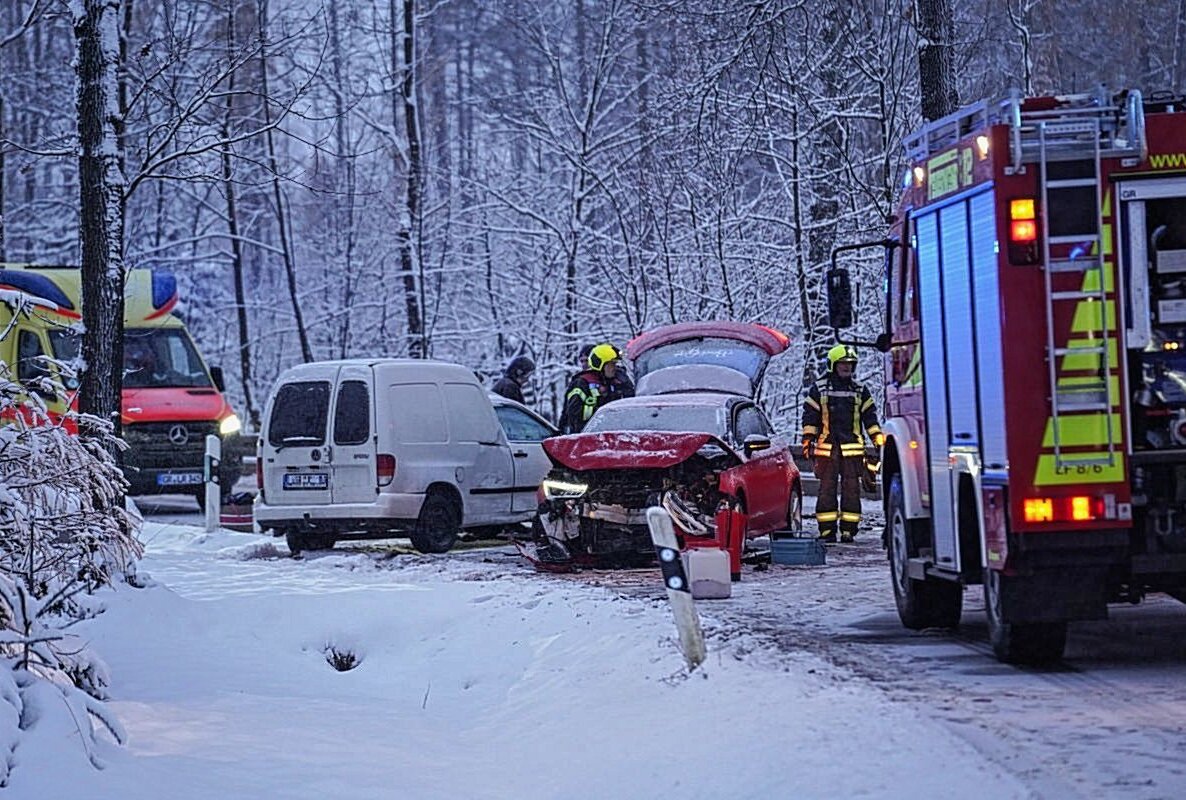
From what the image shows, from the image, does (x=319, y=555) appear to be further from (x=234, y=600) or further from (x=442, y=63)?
(x=442, y=63)

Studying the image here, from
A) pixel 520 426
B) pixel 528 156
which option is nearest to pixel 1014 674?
pixel 520 426

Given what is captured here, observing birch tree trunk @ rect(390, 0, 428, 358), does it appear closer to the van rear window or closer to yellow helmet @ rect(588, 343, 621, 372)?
yellow helmet @ rect(588, 343, 621, 372)

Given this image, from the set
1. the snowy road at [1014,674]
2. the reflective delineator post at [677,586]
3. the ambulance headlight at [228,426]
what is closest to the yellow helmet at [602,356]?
the snowy road at [1014,674]

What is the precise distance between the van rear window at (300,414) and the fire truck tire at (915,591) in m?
7.09

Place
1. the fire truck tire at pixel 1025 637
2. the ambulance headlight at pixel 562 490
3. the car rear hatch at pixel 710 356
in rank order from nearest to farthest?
the fire truck tire at pixel 1025 637
the ambulance headlight at pixel 562 490
the car rear hatch at pixel 710 356

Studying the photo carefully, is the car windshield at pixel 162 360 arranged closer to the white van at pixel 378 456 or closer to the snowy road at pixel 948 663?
the white van at pixel 378 456

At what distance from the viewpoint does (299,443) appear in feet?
56.7

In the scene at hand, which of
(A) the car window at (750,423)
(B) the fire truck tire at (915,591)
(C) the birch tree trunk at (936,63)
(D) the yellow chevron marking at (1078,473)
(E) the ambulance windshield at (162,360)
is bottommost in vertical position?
(B) the fire truck tire at (915,591)

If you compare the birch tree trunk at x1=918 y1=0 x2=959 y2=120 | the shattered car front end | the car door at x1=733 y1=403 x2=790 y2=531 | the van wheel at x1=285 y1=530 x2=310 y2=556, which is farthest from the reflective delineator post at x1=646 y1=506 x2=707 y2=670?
the birch tree trunk at x1=918 y1=0 x2=959 y2=120

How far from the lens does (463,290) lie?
35969 mm

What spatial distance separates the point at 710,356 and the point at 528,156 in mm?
18636

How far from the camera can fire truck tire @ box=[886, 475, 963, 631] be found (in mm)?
11461

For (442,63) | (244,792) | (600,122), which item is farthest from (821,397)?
(442,63)

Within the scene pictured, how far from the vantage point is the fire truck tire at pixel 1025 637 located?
9664 millimetres
